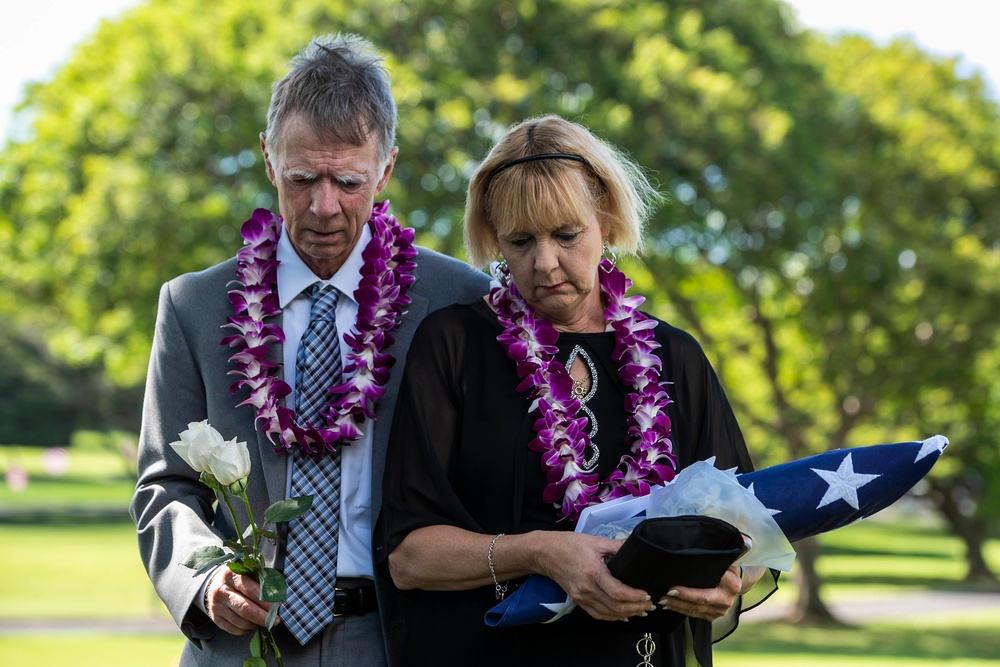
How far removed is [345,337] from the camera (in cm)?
314

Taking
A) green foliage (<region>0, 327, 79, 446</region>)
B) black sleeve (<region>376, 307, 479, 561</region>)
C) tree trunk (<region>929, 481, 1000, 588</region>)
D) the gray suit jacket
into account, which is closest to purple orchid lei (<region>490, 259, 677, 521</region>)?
black sleeve (<region>376, 307, 479, 561</region>)

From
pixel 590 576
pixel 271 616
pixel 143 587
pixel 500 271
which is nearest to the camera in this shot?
pixel 590 576

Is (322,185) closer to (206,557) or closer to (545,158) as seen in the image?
(545,158)

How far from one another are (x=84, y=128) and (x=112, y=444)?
44.3 m

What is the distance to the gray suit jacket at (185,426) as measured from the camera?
9.72ft

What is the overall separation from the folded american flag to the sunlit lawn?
643 inches

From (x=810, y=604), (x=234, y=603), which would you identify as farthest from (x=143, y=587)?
(x=234, y=603)

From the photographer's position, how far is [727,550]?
236 cm

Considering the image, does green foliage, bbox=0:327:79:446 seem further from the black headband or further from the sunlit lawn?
the black headband

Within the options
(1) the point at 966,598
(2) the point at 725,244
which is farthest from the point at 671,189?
(1) the point at 966,598

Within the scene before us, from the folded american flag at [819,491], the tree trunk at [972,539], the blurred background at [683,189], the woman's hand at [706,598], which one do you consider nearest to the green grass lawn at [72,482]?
the blurred background at [683,189]

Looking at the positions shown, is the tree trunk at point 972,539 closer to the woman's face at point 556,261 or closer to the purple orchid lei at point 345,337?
the purple orchid lei at point 345,337

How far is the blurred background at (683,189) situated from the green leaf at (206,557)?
9231mm

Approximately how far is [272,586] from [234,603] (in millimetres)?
207
